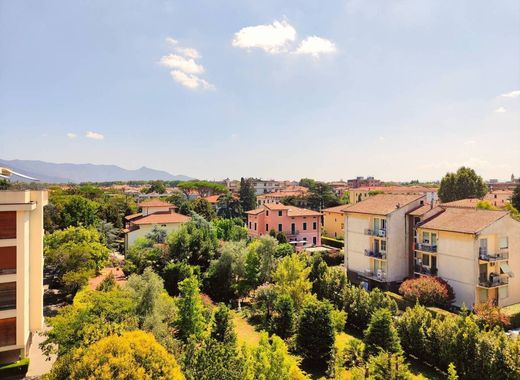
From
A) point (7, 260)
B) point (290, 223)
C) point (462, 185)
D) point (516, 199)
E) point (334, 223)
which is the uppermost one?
point (462, 185)

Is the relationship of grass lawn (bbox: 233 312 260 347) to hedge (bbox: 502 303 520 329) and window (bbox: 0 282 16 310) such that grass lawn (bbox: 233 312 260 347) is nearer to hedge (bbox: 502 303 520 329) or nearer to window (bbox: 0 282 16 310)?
window (bbox: 0 282 16 310)

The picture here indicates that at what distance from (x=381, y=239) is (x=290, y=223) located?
22.2 m

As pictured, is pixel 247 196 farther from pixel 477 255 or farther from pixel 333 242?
pixel 477 255

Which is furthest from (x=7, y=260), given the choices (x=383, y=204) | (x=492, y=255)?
(x=492, y=255)

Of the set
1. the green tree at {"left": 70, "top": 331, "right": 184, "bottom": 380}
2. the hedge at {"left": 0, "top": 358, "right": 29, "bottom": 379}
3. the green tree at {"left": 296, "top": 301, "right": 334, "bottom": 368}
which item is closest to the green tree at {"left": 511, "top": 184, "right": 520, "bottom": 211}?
the green tree at {"left": 296, "top": 301, "right": 334, "bottom": 368}

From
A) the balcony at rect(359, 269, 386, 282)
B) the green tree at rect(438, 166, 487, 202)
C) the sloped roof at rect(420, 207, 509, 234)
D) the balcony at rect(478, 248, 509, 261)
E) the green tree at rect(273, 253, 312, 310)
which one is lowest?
the balcony at rect(359, 269, 386, 282)

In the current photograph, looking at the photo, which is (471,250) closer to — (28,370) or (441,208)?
(441,208)

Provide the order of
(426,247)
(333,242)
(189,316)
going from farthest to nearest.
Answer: (333,242), (426,247), (189,316)

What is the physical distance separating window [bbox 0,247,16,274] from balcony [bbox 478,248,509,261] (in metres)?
30.4

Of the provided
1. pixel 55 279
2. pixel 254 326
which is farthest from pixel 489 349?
pixel 55 279

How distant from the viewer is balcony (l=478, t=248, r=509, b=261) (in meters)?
26.6

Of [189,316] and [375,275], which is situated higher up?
[189,316]

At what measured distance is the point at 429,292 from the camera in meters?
26.6

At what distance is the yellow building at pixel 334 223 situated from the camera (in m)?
59.2
